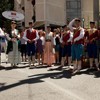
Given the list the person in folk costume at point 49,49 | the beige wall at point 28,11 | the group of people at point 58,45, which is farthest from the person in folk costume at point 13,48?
the beige wall at point 28,11

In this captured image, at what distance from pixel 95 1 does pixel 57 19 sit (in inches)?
1077

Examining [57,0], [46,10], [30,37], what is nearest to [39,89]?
[30,37]

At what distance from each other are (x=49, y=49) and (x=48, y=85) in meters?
5.50

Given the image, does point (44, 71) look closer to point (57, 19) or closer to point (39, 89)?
point (39, 89)

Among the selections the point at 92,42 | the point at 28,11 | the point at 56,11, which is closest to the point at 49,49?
the point at 92,42

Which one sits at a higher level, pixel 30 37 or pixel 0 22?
pixel 0 22

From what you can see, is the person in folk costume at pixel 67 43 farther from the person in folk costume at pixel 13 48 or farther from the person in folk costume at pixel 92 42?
the person in folk costume at pixel 13 48

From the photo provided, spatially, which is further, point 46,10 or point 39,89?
point 46,10

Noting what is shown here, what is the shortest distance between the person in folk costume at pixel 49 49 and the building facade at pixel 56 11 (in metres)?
23.9

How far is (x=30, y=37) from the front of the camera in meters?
15.6

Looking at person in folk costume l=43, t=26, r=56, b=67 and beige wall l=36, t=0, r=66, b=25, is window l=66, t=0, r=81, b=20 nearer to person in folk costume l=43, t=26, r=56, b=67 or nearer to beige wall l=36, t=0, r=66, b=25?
beige wall l=36, t=0, r=66, b=25

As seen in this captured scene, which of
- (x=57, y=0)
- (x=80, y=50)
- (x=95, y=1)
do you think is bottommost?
(x=80, y=50)

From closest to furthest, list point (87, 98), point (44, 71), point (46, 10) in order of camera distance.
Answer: point (87, 98) < point (44, 71) < point (46, 10)

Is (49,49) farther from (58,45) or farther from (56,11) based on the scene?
(56,11)
